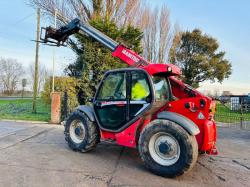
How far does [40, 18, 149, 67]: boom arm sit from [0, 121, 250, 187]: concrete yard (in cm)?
219

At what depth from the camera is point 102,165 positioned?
4492 mm

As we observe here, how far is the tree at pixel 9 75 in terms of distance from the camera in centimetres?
4828

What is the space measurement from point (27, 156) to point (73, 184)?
191 cm

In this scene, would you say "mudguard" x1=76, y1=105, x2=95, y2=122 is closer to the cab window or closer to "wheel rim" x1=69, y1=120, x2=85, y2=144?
"wheel rim" x1=69, y1=120, x2=85, y2=144

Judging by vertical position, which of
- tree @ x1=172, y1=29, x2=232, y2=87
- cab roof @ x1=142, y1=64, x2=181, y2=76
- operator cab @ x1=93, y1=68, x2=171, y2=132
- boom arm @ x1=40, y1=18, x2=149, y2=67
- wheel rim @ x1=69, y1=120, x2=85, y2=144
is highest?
tree @ x1=172, y1=29, x2=232, y2=87

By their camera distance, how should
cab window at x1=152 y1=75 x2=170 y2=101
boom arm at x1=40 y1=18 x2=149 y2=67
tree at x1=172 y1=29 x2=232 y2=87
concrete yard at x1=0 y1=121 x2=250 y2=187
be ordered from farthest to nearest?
tree at x1=172 y1=29 x2=232 y2=87 → boom arm at x1=40 y1=18 x2=149 y2=67 → cab window at x1=152 y1=75 x2=170 y2=101 → concrete yard at x1=0 y1=121 x2=250 y2=187

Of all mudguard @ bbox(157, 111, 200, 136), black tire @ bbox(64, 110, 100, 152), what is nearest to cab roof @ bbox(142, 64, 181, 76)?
mudguard @ bbox(157, 111, 200, 136)

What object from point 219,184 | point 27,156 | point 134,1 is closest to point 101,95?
point 27,156

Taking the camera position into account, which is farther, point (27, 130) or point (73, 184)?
point (27, 130)

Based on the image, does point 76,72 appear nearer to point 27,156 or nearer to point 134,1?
point 134,1

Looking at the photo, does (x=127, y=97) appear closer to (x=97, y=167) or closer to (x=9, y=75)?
(x=97, y=167)

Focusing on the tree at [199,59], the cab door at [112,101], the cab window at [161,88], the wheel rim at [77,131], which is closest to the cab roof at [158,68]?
the cab window at [161,88]

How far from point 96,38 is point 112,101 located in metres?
2.04

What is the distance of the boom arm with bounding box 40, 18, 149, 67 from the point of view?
526 cm
